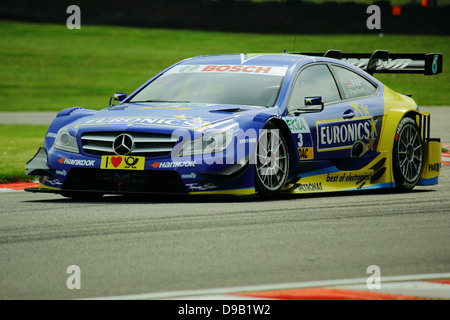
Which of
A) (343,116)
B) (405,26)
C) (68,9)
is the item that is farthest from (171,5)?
(343,116)

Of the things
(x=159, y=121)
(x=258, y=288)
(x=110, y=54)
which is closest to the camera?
(x=258, y=288)

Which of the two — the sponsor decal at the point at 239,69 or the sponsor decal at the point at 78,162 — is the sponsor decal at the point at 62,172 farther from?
the sponsor decal at the point at 239,69

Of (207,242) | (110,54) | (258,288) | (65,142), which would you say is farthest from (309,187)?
(110,54)

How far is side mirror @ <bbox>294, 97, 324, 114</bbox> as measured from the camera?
350 inches

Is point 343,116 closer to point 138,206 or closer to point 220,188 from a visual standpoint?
point 220,188

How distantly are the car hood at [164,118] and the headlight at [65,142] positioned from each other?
0.29 feet

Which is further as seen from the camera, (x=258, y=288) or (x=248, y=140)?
(x=248, y=140)

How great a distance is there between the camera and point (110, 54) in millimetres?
52094

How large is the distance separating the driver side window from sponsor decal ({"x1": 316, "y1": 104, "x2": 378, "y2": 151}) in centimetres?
27

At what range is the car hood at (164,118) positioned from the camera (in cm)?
824

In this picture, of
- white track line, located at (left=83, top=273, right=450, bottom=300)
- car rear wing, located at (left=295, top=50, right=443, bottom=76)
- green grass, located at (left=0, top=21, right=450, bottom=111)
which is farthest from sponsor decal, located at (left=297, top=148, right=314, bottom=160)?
green grass, located at (left=0, top=21, right=450, bottom=111)

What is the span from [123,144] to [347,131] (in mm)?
2457

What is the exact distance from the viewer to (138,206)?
8.19m

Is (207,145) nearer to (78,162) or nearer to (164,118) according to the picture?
(164,118)
